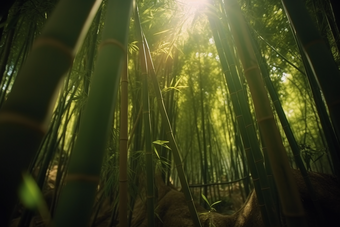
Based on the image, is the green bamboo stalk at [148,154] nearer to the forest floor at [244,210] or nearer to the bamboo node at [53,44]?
the forest floor at [244,210]

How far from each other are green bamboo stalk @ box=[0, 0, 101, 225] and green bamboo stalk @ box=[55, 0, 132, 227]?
0.23 feet

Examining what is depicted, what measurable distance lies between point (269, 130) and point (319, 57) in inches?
10.7

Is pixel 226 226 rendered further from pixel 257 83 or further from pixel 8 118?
→ pixel 8 118

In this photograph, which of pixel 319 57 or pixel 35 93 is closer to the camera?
pixel 35 93

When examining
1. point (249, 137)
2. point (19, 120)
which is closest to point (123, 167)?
point (249, 137)

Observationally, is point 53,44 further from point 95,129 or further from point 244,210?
point 244,210

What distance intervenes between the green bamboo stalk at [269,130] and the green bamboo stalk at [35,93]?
498 millimetres

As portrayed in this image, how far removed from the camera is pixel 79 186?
394 mm

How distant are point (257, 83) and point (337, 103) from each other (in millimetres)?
222

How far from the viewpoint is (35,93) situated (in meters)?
0.35

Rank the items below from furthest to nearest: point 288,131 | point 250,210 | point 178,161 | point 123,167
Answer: point 250,210 → point 288,131 → point 178,161 → point 123,167

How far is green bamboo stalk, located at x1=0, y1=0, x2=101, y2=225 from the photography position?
314mm

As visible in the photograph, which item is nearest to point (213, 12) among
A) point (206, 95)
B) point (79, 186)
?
point (79, 186)

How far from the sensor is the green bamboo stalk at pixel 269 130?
0.58m
